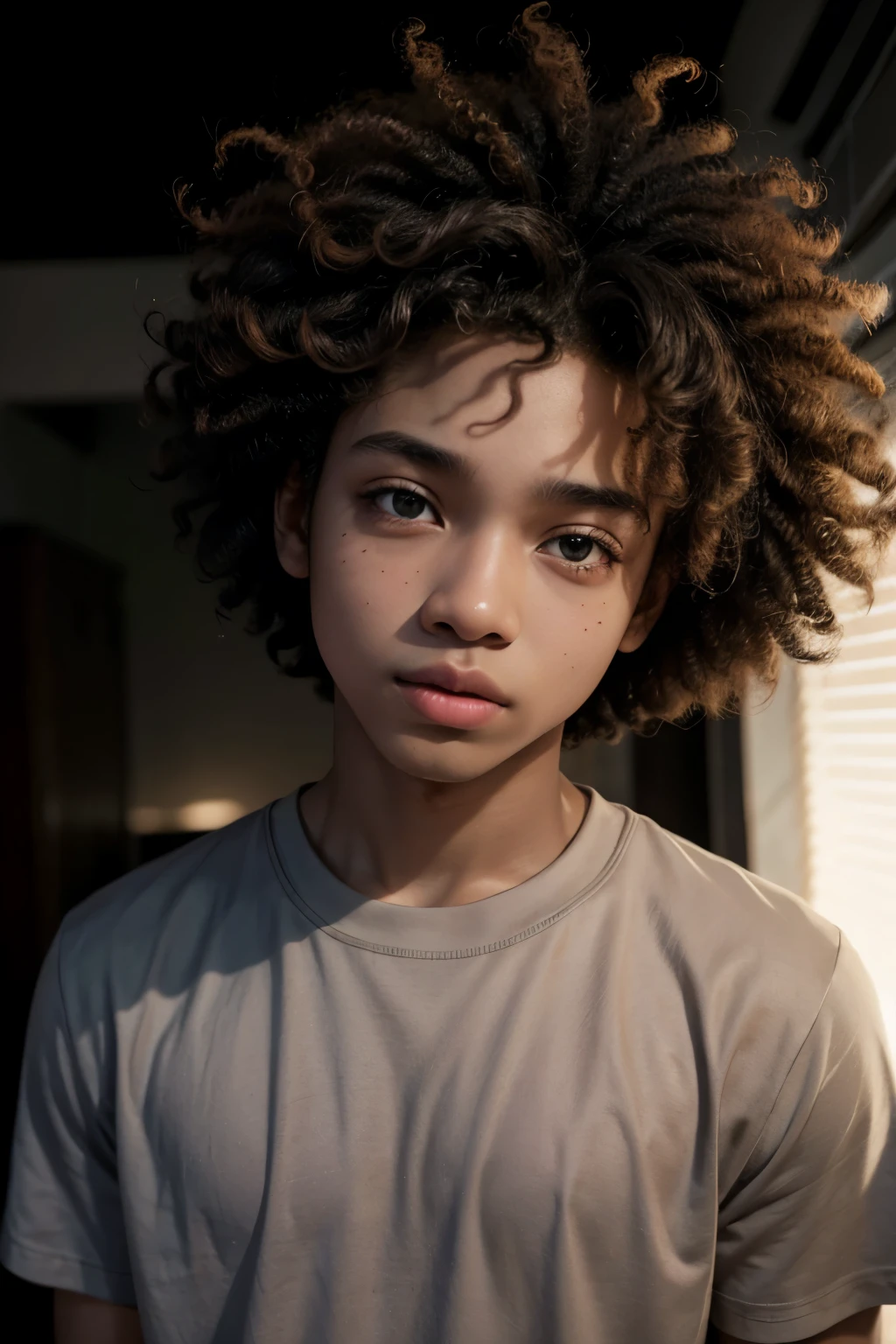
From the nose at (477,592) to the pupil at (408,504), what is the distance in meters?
0.04

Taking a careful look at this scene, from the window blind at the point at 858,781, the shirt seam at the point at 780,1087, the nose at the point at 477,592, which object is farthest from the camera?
the window blind at the point at 858,781

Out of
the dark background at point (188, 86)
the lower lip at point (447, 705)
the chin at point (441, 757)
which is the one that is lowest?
the chin at point (441, 757)

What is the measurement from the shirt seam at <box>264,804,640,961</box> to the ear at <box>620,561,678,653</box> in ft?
0.59

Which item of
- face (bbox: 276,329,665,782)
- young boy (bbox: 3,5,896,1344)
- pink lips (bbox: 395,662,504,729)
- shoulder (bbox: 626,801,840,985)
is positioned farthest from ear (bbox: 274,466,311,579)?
shoulder (bbox: 626,801,840,985)

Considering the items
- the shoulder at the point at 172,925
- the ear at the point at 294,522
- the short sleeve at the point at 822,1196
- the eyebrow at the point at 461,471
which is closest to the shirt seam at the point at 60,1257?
the shoulder at the point at 172,925

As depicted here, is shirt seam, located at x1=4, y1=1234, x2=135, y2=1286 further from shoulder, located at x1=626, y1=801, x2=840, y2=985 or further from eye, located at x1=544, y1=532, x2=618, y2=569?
eye, located at x1=544, y1=532, x2=618, y2=569

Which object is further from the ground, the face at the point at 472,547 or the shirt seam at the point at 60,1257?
the face at the point at 472,547

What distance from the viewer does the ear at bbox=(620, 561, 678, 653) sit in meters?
0.94

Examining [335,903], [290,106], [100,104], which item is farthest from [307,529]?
[100,104]

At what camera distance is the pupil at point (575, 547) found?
0.81 metres

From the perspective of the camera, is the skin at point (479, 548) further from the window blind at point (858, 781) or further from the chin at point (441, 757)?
the window blind at point (858, 781)

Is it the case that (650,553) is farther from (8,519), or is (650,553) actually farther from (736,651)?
(8,519)

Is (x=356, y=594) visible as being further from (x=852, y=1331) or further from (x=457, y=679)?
(x=852, y=1331)

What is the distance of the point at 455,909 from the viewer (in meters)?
0.90
